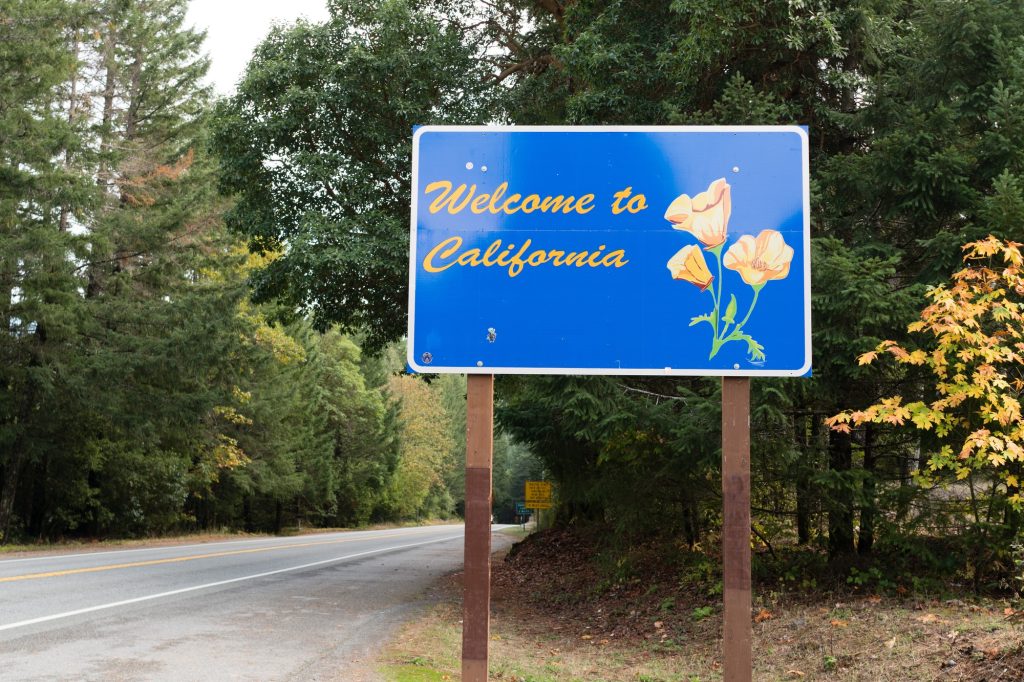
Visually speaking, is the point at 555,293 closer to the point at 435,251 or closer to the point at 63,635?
the point at 435,251

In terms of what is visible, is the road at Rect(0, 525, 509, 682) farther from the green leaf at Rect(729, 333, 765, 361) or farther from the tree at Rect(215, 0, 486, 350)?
the tree at Rect(215, 0, 486, 350)

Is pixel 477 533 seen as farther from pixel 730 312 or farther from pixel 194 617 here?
pixel 194 617

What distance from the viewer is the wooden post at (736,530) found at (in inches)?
198

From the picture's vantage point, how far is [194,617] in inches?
397

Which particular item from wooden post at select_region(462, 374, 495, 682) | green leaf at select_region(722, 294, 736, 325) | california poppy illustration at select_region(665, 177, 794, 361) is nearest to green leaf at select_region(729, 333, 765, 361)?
california poppy illustration at select_region(665, 177, 794, 361)

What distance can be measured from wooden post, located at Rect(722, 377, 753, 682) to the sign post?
0.01m

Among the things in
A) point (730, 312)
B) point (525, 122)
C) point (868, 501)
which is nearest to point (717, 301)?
point (730, 312)

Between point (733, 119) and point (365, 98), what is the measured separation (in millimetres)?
6764

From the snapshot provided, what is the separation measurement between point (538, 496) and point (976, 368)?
19.7 metres

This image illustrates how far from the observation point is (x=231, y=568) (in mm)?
16453

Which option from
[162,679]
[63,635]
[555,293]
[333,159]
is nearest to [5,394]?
[333,159]

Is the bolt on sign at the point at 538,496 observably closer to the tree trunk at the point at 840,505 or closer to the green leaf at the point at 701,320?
the tree trunk at the point at 840,505

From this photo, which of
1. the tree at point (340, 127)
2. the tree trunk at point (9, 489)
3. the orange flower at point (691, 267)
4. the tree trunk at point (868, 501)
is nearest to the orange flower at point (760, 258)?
the orange flower at point (691, 267)

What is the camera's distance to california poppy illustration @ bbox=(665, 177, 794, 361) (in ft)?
17.2
